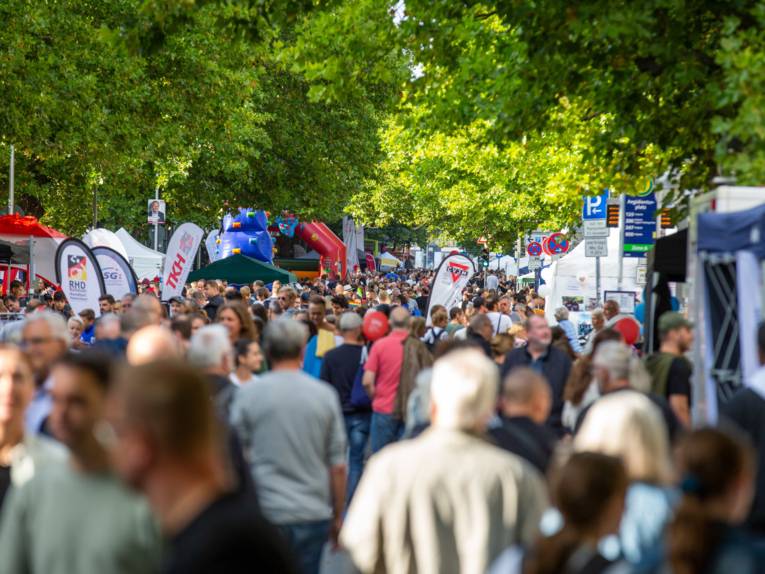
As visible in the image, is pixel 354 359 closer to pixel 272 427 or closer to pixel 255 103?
pixel 272 427

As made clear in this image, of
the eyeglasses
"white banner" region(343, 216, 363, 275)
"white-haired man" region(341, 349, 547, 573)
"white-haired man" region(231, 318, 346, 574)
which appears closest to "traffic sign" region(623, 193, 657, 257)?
the eyeglasses

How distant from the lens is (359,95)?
17.2 metres

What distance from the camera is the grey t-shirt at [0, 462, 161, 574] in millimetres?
3807

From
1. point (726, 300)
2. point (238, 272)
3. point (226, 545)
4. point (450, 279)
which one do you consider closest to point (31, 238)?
point (238, 272)

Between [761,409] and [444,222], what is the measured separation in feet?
202

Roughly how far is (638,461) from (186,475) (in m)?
2.08

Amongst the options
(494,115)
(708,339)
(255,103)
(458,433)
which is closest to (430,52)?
(494,115)

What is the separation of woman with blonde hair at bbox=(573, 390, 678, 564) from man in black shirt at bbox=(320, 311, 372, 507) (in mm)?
6952

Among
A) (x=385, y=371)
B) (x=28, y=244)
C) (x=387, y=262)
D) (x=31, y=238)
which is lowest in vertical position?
(x=387, y=262)

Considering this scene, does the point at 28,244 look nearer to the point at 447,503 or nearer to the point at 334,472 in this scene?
the point at 334,472

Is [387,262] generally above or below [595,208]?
below

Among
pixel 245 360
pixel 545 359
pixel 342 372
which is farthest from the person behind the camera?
pixel 342 372

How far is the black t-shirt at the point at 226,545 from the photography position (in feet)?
11.0

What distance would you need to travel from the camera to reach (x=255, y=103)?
3788 cm
